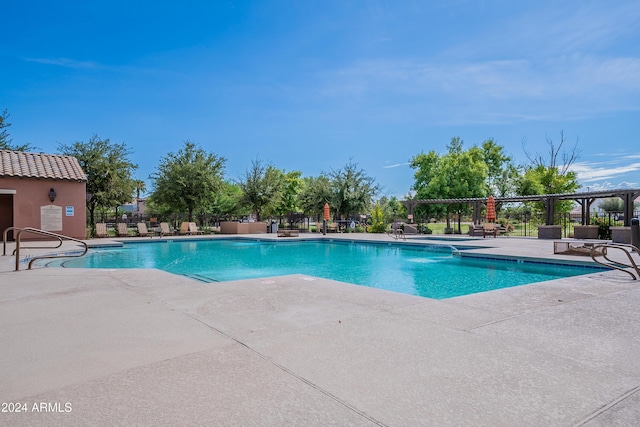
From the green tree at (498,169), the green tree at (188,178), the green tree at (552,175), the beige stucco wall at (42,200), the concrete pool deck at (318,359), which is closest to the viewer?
the concrete pool deck at (318,359)

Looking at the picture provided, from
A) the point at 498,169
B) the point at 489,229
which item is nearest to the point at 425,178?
the point at 498,169

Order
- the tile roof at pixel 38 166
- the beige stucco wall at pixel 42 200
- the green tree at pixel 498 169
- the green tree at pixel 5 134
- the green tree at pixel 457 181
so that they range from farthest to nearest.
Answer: the green tree at pixel 498 169 → the green tree at pixel 457 181 → the green tree at pixel 5 134 → the tile roof at pixel 38 166 → the beige stucco wall at pixel 42 200

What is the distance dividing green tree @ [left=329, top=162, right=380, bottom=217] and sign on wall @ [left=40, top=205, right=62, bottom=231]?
48.1 feet

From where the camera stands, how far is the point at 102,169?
1998cm

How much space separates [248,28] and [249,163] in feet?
34.7

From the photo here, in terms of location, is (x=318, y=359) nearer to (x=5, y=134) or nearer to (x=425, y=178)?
(x=5, y=134)

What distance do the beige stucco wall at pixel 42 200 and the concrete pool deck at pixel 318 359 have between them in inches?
515

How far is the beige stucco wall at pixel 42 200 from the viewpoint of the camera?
15062 mm

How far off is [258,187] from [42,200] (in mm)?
11563

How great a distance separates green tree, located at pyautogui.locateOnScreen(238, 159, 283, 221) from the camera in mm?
24328

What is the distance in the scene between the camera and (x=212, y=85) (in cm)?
1978

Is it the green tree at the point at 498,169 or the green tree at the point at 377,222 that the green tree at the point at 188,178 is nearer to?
the green tree at the point at 377,222

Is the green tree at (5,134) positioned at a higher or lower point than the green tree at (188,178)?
higher

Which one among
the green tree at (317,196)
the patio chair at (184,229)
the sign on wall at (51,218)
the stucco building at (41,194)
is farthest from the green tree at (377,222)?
the sign on wall at (51,218)
